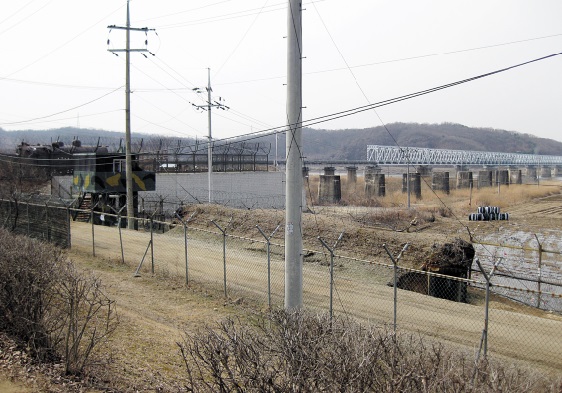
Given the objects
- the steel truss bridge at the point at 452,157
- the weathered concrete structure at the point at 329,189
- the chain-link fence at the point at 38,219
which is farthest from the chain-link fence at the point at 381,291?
the steel truss bridge at the point at 452,157

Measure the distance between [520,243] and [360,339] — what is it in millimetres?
33397

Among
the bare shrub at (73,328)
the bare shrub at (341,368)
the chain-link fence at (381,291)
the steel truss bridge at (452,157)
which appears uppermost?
the steel truss bridge at (452,157)

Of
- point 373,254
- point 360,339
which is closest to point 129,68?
point 373,254

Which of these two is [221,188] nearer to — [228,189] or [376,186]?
[228,189]

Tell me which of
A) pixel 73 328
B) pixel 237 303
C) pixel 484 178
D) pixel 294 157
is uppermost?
pixel 294 157

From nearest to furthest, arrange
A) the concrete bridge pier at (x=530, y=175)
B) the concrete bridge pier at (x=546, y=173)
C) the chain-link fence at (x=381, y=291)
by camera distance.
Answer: the chain-link fence at (x=381, y=291) → the concrete bridge pier at (x=530, y=175) → the concrete bridge pier at (x=546, y=173)

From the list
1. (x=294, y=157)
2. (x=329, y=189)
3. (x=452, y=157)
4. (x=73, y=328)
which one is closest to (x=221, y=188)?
(x=329, y=189)

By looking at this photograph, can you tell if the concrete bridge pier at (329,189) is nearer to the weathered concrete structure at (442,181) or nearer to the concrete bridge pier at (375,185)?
the concrete bridge pier at (375,185)

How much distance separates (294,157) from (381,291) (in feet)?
25.7

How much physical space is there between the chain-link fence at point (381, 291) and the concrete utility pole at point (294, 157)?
79 centimetres

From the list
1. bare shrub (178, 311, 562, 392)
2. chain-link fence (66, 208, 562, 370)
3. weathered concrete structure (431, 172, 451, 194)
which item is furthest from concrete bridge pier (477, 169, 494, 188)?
bare shrub (178, 311, 562, 392)

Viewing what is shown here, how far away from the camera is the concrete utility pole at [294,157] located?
38.0 ft

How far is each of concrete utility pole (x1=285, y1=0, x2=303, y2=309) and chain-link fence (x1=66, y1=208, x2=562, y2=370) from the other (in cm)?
79

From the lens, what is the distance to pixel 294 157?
11.7 meters
